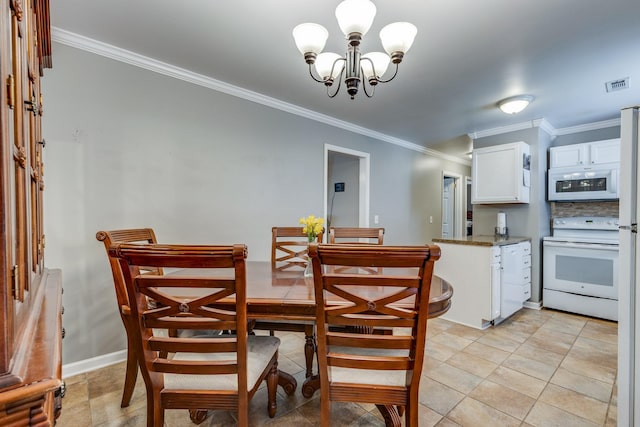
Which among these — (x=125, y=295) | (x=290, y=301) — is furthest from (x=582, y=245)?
(x=125, y=295)

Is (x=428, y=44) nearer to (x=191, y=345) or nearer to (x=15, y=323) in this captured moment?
(x=191, y=345)

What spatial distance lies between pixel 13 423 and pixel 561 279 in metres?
4.46

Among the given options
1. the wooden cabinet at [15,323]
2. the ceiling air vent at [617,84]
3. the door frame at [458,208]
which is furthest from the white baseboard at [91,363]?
the door frame at [458,208]

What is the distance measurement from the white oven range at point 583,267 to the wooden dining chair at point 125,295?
165 inches

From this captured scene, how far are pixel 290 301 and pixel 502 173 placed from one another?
3.48 meters

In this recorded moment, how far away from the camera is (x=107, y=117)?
6.96 ft

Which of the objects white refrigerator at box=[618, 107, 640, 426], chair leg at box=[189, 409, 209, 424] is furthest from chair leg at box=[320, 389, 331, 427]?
white refrigerator at box=[618, 107, 640, 426]

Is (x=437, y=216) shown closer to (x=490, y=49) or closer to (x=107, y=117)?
(x=490, y=49)

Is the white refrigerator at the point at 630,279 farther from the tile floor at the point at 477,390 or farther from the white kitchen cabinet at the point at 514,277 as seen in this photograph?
the white kitchen cabinet at the point at 514,277

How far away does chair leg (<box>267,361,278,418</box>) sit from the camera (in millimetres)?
1506

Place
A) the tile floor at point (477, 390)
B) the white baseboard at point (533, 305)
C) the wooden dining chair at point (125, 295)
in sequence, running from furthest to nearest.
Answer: the white baseboard at point (533, 305), the tile floor at point (477, 390), the wooden dining chair at point (125, 295)

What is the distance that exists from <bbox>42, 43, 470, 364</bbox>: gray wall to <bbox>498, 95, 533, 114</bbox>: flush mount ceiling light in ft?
6.76

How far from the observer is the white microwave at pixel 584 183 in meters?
3.21

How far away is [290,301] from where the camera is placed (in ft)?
4.13
